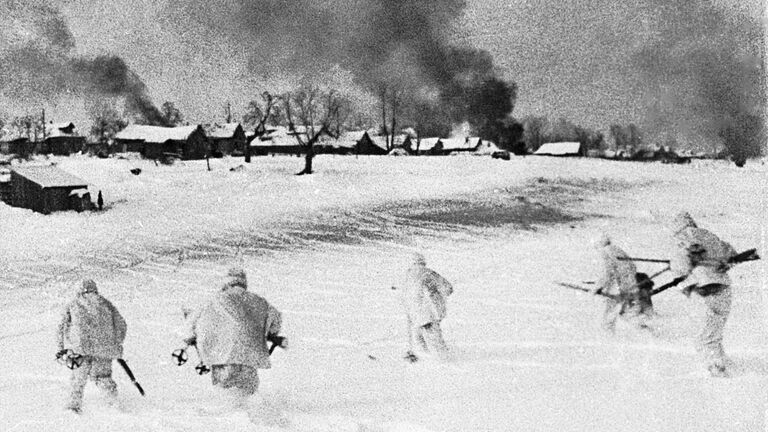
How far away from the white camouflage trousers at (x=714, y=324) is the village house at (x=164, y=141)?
164 inches

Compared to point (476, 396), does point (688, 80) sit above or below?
above

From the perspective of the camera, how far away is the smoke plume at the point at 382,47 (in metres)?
5.73

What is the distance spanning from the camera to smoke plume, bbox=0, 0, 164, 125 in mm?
5680

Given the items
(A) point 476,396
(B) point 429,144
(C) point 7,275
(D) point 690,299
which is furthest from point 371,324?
(C) point 7,275

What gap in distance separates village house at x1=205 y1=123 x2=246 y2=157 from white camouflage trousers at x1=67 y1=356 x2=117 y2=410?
258cm

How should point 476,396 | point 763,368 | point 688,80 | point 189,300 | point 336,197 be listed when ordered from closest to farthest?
point 476,396 → point 763,368 → point 688,80 → point 189,300 → point 336,197

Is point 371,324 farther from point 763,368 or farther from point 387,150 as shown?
point 763,368

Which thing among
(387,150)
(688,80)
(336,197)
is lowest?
(336,197)

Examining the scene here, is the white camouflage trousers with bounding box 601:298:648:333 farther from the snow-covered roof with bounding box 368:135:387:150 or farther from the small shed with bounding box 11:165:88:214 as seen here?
the small shed with bounding box 11:165:88:214

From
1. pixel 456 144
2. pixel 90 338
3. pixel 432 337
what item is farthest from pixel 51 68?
pixel 432 337

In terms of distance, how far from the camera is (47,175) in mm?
5309

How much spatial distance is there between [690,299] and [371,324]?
8.72 ft

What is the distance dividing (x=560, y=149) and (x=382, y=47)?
5.93 feet

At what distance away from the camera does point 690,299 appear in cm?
376
